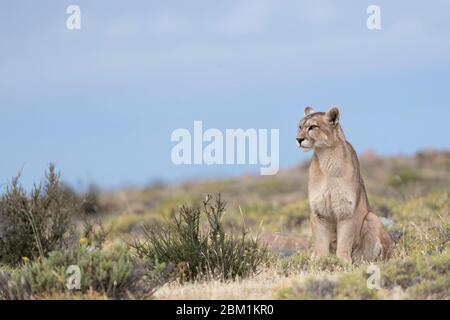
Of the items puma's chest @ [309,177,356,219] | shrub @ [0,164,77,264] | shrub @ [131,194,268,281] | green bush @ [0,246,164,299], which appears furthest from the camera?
shrub @ [0,164,77,264]

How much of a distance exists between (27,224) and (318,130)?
4.68 metres

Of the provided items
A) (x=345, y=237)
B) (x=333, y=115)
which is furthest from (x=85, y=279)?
(x=333, y=115)

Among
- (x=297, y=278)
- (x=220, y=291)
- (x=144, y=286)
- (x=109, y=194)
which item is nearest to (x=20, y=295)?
(x=144, y=286)

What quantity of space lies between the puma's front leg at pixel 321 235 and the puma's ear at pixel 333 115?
4.02ft

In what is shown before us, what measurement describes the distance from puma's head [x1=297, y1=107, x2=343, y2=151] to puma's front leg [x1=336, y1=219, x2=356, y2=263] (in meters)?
1.00

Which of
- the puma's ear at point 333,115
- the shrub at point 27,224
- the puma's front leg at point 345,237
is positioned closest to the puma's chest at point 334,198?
the puma's front leg at point 345,237

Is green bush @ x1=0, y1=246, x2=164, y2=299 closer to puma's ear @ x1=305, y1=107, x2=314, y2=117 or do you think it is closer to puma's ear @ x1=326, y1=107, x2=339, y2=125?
puma's ear @ x1=326, y1=107, x2=339, y2=125

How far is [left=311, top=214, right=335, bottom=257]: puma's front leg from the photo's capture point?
454 inches

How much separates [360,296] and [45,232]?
6.05 m

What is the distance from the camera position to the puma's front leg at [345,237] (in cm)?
1134

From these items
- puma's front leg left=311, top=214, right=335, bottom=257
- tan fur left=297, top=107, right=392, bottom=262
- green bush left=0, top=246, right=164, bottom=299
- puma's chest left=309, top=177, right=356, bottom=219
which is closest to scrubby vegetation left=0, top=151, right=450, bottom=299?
green bush left=0, top=246, right=164, bottom=299

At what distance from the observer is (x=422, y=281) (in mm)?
9430

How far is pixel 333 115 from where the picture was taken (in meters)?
11.2
